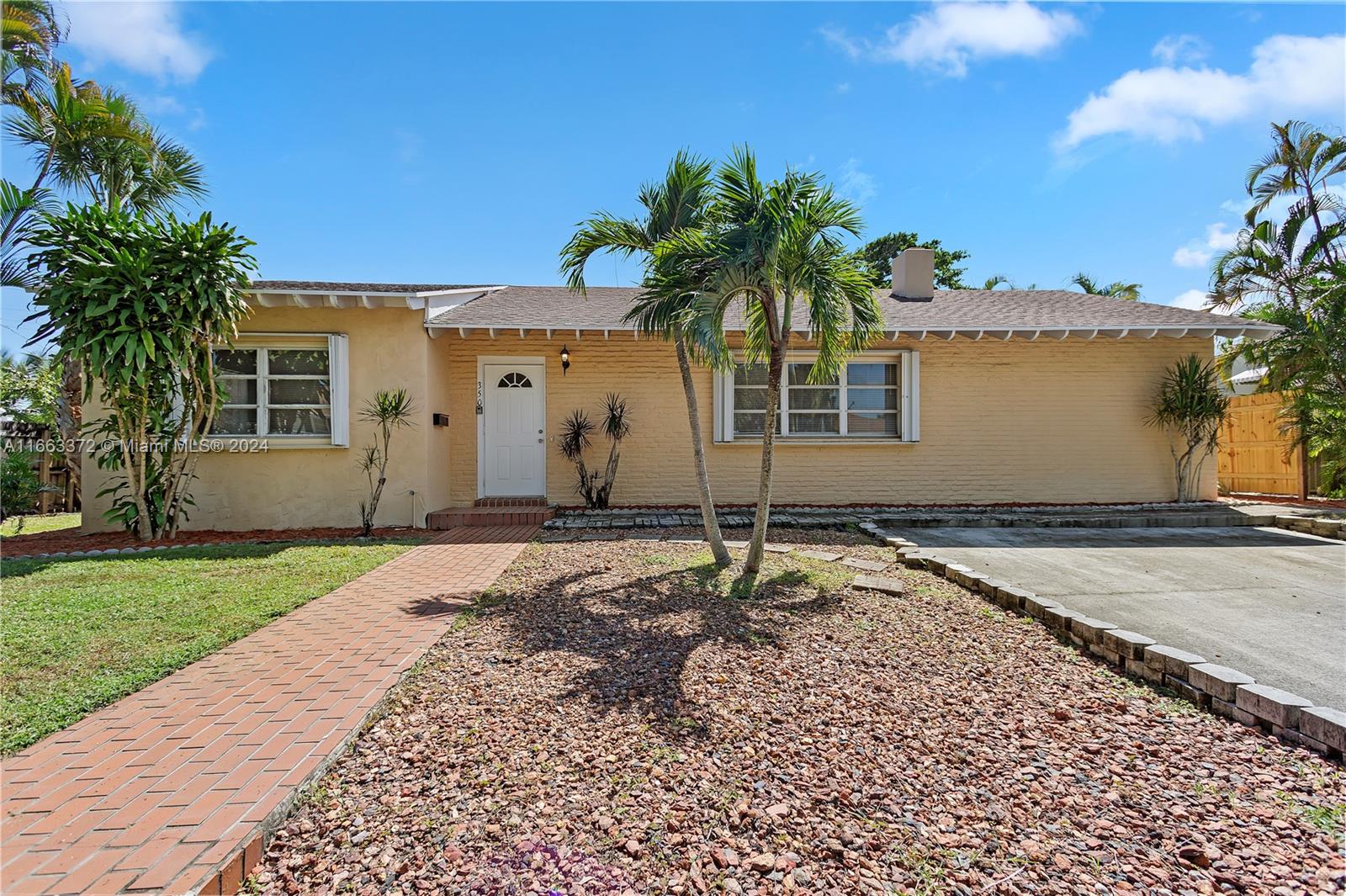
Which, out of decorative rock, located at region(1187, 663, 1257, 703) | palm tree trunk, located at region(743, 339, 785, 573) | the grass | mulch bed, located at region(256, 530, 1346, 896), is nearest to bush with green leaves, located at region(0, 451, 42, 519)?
the grass

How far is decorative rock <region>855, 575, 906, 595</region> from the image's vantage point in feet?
15.9

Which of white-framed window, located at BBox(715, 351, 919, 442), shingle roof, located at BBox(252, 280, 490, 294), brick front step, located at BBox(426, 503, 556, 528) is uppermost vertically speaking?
shingle roof, located at BBox(252, 280, 490, 294)

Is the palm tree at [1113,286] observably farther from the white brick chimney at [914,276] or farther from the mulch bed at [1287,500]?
the white brick chimney at [914,276]

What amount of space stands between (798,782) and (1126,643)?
245cm

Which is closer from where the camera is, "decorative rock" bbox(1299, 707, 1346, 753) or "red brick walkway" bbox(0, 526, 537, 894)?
"red brick walkway" bbox(0, 526, 537, 894)

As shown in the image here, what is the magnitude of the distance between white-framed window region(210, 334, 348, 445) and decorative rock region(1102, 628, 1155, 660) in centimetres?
885

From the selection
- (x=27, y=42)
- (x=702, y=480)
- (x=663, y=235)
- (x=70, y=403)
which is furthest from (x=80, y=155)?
(x=702, y=480)

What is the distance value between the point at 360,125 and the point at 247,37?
6.88 feet

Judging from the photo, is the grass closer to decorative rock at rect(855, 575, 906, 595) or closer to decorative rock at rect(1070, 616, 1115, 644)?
decorative rock at rect(855, 575, 906, 595)

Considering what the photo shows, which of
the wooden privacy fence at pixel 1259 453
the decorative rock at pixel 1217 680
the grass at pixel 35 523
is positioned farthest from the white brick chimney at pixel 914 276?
the grass at pixel 35 523

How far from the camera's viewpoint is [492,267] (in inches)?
550

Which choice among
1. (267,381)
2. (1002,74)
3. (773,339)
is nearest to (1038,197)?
(1002,74)

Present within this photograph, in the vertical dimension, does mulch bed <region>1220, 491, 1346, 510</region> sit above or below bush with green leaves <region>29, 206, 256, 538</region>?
below

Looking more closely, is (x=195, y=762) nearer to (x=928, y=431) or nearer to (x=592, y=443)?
(x=592, y=443)
